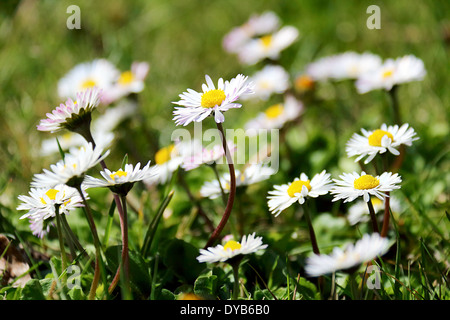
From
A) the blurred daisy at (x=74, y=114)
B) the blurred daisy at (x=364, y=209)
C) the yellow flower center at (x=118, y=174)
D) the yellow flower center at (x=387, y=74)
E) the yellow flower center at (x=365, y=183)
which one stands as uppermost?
the yellow flower center at (x=387, y=74)

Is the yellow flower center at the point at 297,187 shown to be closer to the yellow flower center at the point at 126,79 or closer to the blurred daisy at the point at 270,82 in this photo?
the blurred daisy at the point at 270,82

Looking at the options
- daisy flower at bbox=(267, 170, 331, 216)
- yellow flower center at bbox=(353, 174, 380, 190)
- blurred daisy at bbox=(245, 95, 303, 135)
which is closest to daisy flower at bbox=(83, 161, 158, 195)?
daisy flower at bbox=(267, 170, 331, 216)

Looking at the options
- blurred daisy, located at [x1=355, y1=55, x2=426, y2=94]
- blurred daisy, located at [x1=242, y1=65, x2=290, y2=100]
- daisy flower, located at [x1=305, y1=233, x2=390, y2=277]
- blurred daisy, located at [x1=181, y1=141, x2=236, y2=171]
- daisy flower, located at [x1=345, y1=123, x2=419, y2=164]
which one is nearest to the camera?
daisy flower, located at [x1=305, y1=233, x2=390, y2=277]

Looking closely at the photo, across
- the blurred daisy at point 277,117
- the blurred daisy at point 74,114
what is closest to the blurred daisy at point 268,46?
the blurred daisy at point 277,117

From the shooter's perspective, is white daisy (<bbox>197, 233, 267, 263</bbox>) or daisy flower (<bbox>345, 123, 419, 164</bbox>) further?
daisy flower (<bbox>345, 123, 419, 164</bbox>)

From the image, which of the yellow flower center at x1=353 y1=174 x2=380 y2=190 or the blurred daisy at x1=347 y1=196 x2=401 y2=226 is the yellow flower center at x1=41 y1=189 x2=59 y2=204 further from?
the blurred daisy at x1=347 y1=196 x2=401 y2=226

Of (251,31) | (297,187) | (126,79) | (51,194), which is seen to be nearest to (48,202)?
(51,194)
